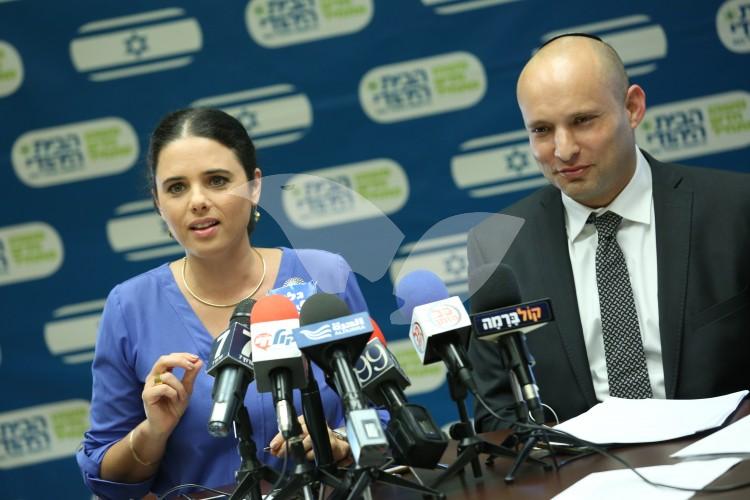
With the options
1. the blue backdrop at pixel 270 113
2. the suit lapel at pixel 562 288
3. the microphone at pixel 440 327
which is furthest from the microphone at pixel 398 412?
the blue backdrop at pixel 270 113

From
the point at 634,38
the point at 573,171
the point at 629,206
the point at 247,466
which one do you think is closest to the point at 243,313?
the point at 247,466

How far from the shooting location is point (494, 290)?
5.29ft

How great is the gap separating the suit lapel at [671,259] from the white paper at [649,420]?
29 cm

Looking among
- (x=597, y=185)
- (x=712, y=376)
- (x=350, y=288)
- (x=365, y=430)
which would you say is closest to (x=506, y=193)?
(x=597, y=185)

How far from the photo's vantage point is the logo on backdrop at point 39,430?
3840 millimetres

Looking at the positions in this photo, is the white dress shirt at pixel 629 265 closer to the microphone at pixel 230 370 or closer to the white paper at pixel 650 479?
the white paper at pixel 650 479

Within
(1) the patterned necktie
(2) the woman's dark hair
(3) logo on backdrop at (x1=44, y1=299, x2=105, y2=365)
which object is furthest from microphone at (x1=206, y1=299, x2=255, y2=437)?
(3) logo on backdrop at (x1=44, y1=299, x2=105, y2=365)

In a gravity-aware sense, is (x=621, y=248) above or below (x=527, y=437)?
above

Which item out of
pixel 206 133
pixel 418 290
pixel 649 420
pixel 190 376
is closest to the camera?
pixel 418 290

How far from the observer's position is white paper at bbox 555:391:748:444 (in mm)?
1631

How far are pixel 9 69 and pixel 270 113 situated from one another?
116 cm

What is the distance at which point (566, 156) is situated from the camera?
88.0 inches

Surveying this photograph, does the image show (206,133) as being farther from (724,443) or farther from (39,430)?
(39,430)

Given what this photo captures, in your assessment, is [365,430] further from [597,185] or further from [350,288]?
[597,185]
